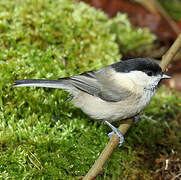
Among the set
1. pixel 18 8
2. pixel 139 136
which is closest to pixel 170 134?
pixel 139 136

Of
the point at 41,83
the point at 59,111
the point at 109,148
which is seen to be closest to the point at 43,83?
the point at 41,83

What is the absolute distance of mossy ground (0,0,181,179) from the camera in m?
1.56

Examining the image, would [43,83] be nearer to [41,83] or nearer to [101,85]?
[41,83]

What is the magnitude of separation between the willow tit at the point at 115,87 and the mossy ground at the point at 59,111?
0.57 ft

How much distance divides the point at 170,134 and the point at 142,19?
6.14 ft

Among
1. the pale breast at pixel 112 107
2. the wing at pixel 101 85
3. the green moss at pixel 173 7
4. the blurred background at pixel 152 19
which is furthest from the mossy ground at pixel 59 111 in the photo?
the green moss at pixel 173 7

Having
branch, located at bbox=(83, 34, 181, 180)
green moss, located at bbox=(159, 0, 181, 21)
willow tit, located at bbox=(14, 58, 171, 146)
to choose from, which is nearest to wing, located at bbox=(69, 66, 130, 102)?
willow tit, located at bbox=(14, 58, 171, 146)

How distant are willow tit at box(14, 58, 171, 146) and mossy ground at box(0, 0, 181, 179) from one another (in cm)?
17

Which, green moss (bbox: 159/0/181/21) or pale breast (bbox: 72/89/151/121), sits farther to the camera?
green moss (bbox: 159/0/181/21)

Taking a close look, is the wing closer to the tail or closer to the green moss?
the tail

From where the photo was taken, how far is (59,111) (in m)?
1.94

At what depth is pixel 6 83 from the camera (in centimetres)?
190

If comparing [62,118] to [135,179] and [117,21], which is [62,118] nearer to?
[135,179]

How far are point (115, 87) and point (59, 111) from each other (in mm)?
471
